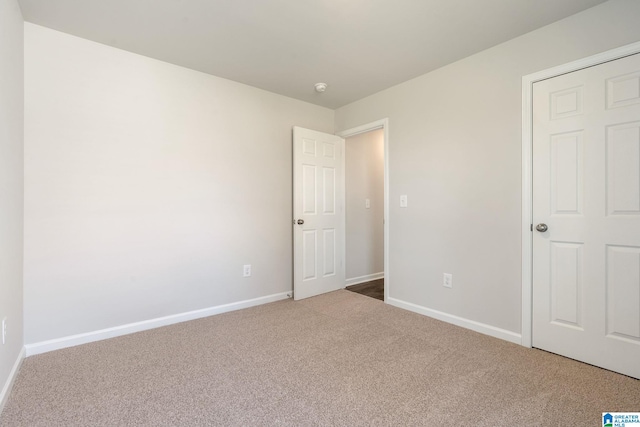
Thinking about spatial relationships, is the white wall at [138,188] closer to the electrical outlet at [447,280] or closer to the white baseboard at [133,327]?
the white baseboard at [133,327]

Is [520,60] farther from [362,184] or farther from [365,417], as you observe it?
[365,417]

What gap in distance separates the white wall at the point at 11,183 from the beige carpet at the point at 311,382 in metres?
0.24

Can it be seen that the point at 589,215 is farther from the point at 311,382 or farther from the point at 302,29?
the point at 302,29

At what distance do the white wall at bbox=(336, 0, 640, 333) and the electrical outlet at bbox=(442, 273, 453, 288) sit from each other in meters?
0.04

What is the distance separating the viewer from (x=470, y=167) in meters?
2.57

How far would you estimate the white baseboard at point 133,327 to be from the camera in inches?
84.7

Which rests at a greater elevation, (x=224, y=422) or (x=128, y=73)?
(x=128, y=73)

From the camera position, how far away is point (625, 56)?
1828mm

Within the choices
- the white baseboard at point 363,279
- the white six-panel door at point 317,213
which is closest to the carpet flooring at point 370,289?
the white baseboard at point 363,279

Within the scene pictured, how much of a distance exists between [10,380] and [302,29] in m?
2.90

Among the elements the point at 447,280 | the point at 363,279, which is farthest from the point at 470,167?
the point at 363,279

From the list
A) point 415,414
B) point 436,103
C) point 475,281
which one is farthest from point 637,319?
point 436,103

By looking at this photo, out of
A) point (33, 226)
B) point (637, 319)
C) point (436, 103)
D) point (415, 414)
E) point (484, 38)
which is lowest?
point (415, 414)

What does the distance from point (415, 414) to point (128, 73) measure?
317 cm
